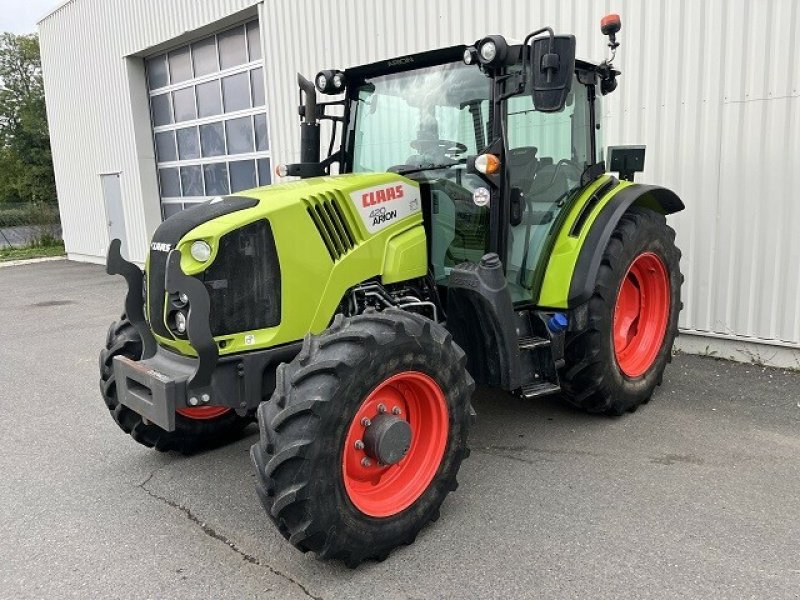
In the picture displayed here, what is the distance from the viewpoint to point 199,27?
11.2m

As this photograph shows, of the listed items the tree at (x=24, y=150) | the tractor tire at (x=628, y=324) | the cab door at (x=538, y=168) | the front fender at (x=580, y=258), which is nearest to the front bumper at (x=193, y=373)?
the cab door at (x=538, y=168)

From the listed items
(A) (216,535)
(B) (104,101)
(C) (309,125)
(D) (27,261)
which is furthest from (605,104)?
(D) (27,261)

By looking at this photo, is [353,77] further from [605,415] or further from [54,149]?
[54,149]

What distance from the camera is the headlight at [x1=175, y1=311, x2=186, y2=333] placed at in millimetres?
3124

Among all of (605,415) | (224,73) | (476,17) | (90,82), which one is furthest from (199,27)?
(605,415)

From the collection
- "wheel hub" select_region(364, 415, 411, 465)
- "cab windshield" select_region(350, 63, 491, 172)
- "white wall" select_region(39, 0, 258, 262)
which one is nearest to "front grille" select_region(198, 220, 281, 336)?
"wheel hub" select_region(364, 415, 411, 465)

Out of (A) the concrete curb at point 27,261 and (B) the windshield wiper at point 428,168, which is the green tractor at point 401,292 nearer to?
(B) the windshield wiper at point 428,168

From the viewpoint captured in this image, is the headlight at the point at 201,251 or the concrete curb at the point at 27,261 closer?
the headlight at the point at 201,251

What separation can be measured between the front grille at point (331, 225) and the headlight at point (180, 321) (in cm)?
75

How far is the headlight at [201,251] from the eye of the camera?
3012 mm

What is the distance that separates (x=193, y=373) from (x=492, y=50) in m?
2.10

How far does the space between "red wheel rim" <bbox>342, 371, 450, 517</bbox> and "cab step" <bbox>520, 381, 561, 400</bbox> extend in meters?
0.80

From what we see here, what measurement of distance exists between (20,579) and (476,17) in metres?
6.13

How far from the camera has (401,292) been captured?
12.2 feet
